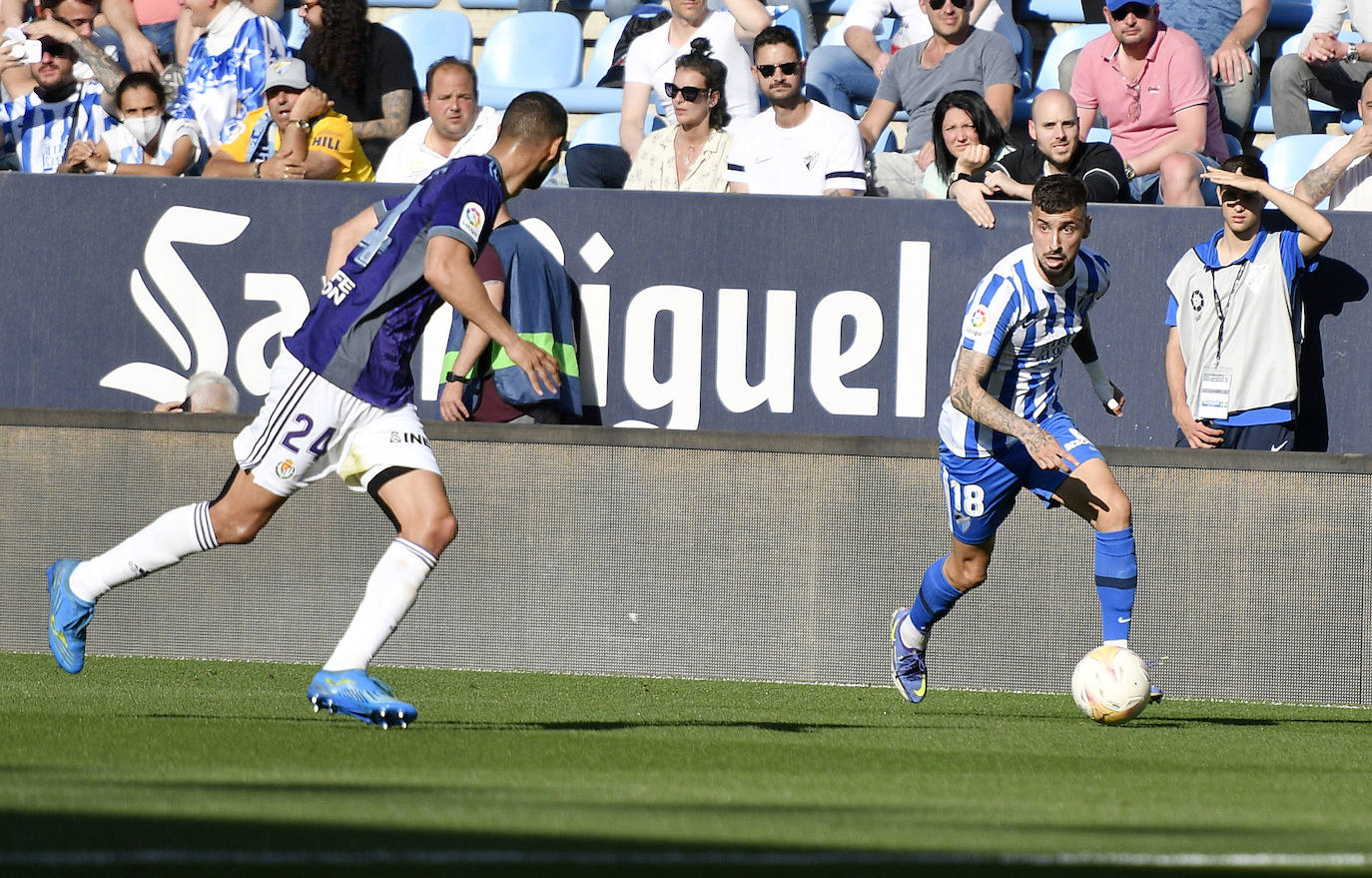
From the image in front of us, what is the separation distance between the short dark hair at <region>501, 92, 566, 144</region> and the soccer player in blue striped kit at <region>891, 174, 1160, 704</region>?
2.12 metres

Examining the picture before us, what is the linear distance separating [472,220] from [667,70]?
5815mm

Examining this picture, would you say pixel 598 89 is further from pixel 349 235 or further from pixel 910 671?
pixel 349 235

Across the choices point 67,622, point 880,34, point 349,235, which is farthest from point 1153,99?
point 67,622

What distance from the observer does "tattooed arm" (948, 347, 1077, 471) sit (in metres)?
7.84

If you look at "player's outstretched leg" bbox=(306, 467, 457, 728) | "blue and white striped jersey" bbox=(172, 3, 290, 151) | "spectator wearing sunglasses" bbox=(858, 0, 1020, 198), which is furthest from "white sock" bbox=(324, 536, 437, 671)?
"blue and white striped jersey" bbox=(172, 3, 290, 151)

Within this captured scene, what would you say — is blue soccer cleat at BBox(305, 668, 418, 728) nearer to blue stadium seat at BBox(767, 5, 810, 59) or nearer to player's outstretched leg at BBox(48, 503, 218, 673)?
player's outstretched leg at BBox(48, 503, 218, 673)

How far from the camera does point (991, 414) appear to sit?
Result: 800 centimetres

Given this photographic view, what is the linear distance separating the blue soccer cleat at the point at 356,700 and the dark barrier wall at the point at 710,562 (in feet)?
10.9

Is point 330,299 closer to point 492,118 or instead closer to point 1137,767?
point 1137,767

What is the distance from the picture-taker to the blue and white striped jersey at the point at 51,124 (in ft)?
Answer: 40.5

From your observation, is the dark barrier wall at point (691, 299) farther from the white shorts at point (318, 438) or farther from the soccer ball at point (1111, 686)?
the white shorts at point (318, 438)

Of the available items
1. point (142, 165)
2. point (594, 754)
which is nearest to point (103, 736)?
point (594, 754)

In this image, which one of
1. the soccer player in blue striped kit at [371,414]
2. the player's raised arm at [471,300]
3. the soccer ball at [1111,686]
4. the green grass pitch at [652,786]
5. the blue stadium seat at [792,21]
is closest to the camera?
the green grass pitch at [652,786]

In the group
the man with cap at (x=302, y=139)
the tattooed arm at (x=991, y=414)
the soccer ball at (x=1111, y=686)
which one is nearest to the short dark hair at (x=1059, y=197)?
the tattooed arm at (x=991, y=414)
